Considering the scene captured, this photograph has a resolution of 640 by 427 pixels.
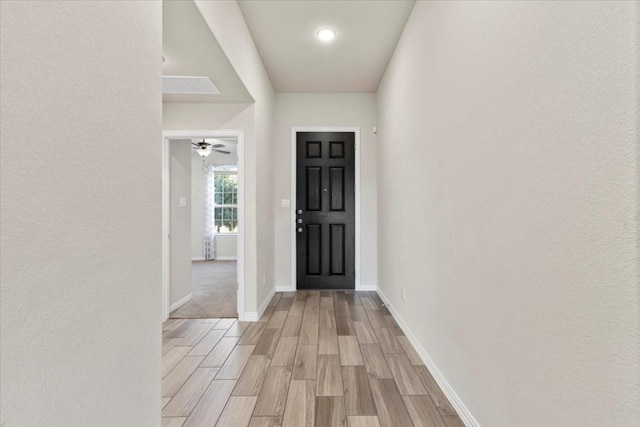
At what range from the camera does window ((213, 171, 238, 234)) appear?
27.1ft

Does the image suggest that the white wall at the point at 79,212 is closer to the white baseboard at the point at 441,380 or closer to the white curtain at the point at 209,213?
the white baseboard at the point at 441,380

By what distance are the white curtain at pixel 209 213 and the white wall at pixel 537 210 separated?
6.71 m

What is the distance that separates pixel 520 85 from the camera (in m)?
1.18

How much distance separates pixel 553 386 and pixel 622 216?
0.58 metres

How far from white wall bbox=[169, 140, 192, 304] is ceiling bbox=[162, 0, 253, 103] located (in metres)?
0.75

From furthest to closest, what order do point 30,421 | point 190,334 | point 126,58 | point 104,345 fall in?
point 190,334 < point 126,58 < point 104,345 < point 30,421

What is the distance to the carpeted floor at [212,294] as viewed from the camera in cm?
359

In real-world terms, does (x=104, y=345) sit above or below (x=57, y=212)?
below

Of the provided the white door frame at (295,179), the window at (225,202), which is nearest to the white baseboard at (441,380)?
the white door frame at (295,179)

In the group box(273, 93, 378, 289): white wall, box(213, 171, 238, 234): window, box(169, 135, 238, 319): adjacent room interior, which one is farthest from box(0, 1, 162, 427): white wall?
box(213, 171, 238, 234): window

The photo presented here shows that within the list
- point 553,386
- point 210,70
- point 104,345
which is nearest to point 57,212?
point 104,345

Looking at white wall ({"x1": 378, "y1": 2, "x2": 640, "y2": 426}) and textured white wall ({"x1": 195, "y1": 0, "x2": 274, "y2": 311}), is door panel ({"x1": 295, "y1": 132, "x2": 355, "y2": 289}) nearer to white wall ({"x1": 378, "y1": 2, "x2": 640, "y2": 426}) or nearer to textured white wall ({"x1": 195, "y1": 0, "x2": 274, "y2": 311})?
textured white wall ({"x1": 195, "y1": 0, "x2": 274, "y2": 311})

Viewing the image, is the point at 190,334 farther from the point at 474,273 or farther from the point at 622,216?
the point at 622,216

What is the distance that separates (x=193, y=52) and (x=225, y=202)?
6244mm
